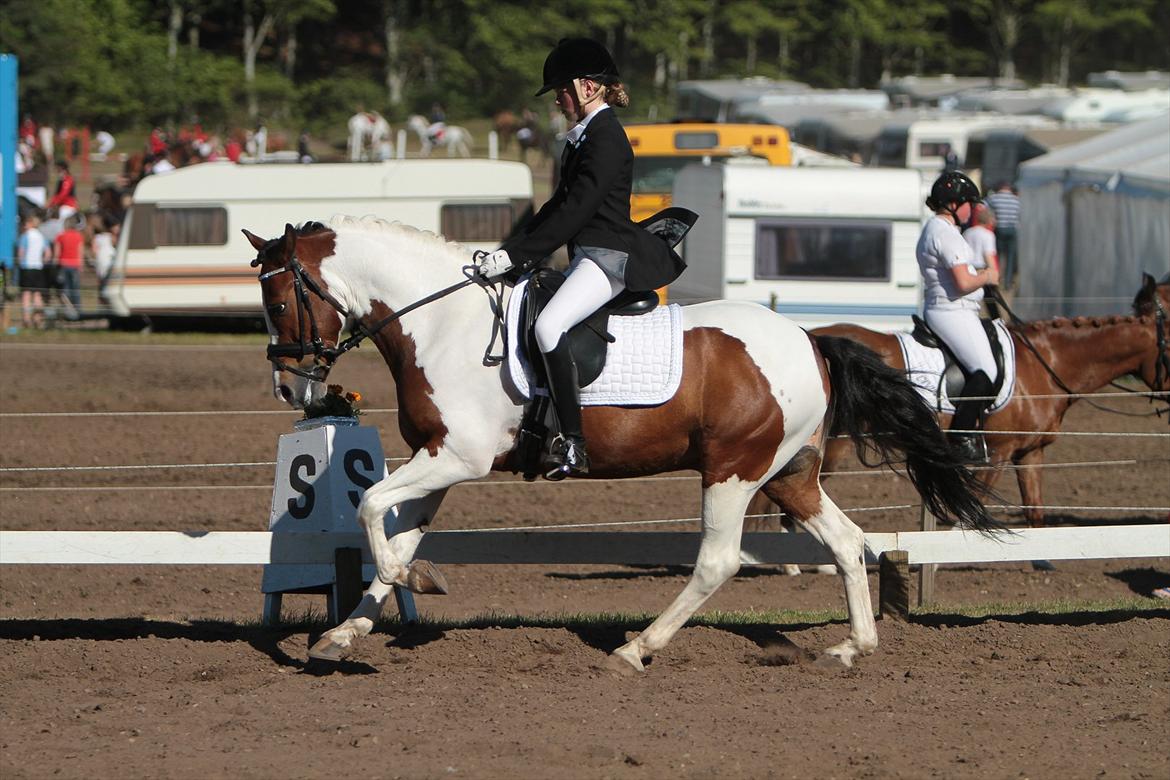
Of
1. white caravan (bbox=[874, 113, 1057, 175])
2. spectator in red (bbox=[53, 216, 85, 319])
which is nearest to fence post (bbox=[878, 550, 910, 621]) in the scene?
spectator in red (bbox=[53, 216, 85, 319])

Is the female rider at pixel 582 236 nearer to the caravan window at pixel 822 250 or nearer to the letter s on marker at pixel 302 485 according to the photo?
the letter s on marker at pixel 302 485

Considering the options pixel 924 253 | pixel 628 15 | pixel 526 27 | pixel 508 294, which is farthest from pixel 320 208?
pixel 628 15

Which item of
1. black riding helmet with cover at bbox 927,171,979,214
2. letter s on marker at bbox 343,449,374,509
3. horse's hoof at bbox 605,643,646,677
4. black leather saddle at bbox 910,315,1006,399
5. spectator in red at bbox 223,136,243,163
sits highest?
spectator in red at bbox 223,136,243,163

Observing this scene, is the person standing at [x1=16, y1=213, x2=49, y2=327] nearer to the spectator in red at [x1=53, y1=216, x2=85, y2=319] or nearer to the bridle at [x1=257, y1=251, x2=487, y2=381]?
the spectator in red at [x1=53, y1=216, x2=85, y2=319]

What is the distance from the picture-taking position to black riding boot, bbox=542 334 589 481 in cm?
638

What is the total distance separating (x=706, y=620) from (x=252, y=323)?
57.7 ft

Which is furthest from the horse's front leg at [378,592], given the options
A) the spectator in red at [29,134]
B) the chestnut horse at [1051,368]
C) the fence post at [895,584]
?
the spectator in red at [29,134]

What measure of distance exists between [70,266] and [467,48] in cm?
3720

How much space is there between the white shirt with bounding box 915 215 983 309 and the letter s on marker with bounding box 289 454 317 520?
3996mm

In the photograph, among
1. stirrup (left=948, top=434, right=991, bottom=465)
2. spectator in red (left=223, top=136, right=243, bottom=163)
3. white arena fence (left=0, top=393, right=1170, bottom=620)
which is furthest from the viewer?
spectator in red (left=223, top=136, right=243, bottom=163)

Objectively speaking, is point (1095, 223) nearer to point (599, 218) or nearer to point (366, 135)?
point (599, 218)

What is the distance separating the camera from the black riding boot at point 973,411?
927cm

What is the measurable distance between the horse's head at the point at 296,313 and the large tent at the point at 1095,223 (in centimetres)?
1391

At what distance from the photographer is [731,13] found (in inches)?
2520
